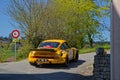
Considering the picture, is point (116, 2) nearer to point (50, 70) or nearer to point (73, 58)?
point (50, 70)

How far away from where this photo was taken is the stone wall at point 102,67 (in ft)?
41.6

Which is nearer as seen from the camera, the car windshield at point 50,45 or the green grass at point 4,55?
the car windshield at point 50,45

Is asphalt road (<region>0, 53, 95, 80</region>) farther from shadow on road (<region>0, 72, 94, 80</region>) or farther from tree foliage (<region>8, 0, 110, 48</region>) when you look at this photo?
tree foliage (<region>8, 0, 110, 48</region>)

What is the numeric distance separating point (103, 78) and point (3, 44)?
16.9 m

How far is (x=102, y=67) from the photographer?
1281 cm

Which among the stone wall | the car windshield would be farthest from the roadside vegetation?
the stone wall

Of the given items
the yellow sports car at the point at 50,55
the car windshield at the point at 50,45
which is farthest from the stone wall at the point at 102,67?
the car windshield at the point at 50,45

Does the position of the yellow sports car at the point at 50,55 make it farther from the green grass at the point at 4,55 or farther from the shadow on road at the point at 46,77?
the green grass at the point at 4,55

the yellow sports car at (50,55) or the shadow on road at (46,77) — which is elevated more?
the yellow sports car at (50,55)

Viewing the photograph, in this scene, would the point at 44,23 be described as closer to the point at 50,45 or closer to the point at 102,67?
the point at 50,45

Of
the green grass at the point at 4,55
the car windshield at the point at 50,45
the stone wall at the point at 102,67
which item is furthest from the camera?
the green grass at the point at 4,55

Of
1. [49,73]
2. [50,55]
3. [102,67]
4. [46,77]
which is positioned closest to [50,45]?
[50,55]

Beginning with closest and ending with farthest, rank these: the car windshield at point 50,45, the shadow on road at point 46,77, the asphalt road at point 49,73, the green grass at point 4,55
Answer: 1. the shadow on road at point 46,77
2. the asphalt road at point 49,73
3. the car windshield at point 50,45
4. the green grass at point 4,55

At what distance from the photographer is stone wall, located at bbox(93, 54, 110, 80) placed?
12688mm
